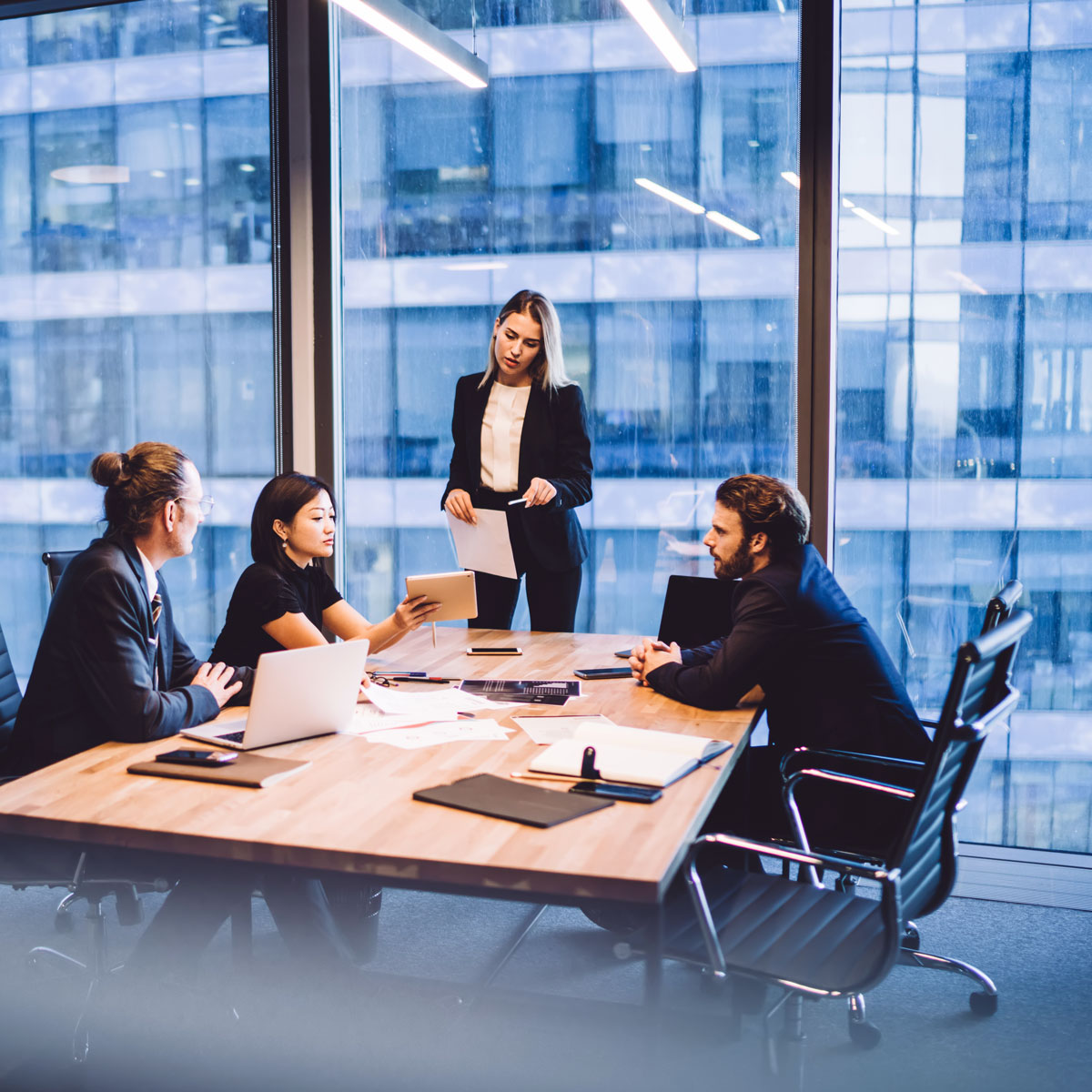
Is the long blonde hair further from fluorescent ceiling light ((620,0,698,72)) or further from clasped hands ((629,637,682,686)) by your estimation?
clasped hands ((629,637,682,686))

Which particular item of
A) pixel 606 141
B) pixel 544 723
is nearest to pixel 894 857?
pixel 544 723

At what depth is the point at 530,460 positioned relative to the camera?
3.84 meters

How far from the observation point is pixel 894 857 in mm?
1871

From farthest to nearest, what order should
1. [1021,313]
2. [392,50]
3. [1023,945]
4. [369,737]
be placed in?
[392,50] → [1021,313] → [1023,945] → [369,737]

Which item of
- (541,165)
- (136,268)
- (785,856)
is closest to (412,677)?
(785,856)

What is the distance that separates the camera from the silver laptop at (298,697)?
210cm

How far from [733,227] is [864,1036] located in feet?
8.76

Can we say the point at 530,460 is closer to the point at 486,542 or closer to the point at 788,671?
the point at 486,542

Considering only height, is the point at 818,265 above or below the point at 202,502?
above

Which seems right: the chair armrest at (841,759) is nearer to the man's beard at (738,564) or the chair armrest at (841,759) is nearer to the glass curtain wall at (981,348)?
the man's beard at (738,564)

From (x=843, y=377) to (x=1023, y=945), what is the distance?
1.91 meters

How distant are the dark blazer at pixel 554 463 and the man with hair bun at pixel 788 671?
3.30 ft

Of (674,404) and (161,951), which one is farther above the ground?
(674,404)

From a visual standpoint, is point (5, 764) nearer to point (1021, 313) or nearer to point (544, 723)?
point (544, 723)
